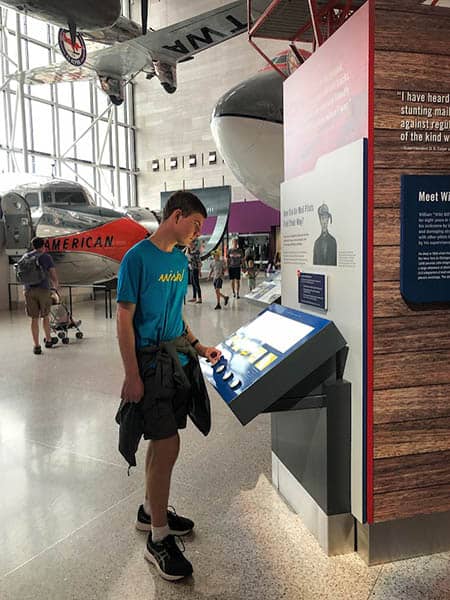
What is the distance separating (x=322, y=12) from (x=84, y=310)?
9773 mm

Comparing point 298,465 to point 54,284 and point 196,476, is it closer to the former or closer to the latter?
point 196,476

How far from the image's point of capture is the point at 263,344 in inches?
88.9

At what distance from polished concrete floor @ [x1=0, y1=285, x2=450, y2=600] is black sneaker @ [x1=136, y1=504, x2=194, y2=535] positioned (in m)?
0.05

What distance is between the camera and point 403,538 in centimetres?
209

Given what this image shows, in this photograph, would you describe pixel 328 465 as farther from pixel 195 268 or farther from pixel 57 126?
pixel 57 126

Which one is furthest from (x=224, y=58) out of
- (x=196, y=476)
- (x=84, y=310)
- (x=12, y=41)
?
(x=196, y=476)

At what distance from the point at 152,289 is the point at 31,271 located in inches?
212

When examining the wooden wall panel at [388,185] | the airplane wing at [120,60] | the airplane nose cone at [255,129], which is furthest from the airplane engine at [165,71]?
the wooden wall panel at [388,185]

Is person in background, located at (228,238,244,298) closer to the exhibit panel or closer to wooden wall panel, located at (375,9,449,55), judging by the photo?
the exhibit panel

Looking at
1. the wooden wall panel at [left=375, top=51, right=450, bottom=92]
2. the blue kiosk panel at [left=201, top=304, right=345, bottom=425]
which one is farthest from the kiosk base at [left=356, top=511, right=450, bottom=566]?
the wooden wall panel at [left=375, top=51, right=450, bottom=92]

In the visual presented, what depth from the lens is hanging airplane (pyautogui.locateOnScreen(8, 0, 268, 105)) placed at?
8.90 meters

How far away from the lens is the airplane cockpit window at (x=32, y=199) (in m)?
10.0

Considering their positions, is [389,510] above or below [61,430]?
above

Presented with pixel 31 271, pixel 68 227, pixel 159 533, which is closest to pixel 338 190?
pixel 159 533
